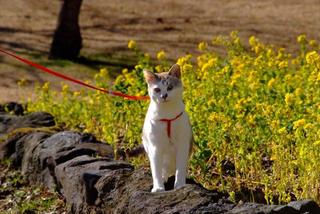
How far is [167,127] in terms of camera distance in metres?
4.81

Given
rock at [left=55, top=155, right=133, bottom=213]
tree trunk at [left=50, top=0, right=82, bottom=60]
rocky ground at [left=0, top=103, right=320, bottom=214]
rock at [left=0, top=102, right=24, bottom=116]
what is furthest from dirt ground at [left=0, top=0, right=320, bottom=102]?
rock at [left=55, top=155, right=133, bottom=213]

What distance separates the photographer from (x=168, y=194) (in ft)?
15.5

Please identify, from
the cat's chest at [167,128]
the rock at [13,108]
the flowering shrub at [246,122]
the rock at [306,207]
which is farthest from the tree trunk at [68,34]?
the rock at [306,207]

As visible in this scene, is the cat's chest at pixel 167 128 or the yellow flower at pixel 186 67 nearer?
the cat's chest at pixel 167 128

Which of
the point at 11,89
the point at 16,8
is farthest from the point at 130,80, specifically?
the point at 16,8

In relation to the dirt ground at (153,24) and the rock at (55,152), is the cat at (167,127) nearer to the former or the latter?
the rock at (55,152)

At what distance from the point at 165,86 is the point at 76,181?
142 centimetres

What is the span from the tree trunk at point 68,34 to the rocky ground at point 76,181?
4.73 metres

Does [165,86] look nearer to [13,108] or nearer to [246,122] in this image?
[246,122]

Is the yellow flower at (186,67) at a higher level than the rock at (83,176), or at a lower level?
higher

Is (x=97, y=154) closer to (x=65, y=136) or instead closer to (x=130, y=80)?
(x=65, y=136)

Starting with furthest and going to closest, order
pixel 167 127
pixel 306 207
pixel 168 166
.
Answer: pixel 168 166
pixel 167 127
pixel 306 207

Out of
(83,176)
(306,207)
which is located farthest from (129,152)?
(306,207)

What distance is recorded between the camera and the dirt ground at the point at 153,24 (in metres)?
14.7
